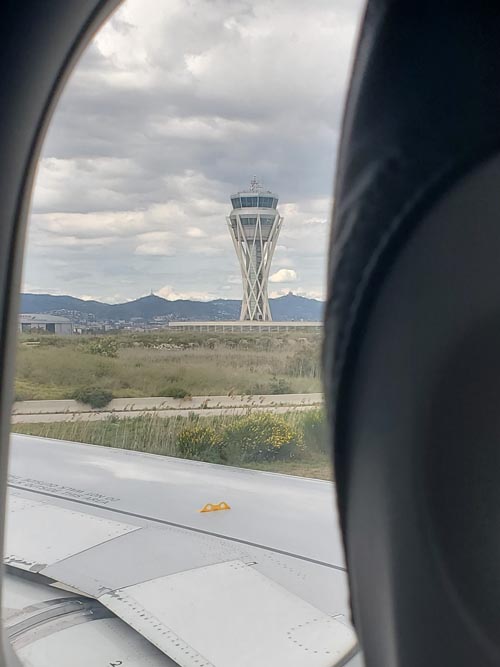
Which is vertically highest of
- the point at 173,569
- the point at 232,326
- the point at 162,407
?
the point at 232,326

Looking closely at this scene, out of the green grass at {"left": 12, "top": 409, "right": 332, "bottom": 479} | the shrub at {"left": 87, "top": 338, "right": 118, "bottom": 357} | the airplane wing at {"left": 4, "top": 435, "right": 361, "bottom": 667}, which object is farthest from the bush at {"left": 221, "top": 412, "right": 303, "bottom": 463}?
the shrub at {"left": 87, "top": 338, "right": 118, "bottom": 357}

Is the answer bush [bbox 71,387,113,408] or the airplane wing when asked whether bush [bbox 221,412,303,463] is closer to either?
the airplane wing

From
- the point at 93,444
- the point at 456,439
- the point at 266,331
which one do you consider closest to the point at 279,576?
the point at 266,331

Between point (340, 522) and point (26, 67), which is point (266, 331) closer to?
point (26, 67)

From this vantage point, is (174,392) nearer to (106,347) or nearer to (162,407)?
(162,407)

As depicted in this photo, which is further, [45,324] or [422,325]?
[45,324]

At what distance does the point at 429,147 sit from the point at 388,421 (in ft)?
0.50

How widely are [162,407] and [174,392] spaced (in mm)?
50

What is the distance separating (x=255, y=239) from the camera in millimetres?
1720

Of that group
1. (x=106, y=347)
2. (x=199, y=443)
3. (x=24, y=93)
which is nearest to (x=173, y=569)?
(x=199, y=443)

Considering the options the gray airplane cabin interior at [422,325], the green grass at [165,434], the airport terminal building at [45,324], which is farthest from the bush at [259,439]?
the gray airplane cabin interior at [422,325]

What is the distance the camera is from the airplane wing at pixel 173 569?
1.42 metres

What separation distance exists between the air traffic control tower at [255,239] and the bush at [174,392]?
0.24 m

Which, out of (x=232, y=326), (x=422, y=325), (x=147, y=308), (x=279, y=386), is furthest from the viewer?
(x=147, y=308)
